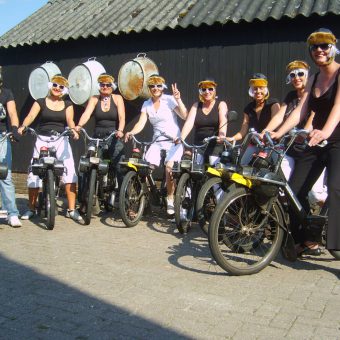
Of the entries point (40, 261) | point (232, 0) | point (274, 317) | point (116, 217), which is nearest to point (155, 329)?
point (274, 317)

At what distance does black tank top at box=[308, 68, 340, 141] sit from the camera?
4.23m

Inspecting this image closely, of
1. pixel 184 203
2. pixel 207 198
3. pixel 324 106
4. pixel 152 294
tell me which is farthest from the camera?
pixel 184 203

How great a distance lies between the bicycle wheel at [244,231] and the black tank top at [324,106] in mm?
837

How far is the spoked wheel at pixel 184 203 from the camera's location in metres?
5.93

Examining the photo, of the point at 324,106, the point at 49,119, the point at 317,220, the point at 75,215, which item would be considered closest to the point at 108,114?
the point at 49,119

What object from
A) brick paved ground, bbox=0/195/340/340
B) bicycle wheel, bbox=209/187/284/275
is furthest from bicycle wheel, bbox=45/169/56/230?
bicycle wheel, bbox=209/187/284/275

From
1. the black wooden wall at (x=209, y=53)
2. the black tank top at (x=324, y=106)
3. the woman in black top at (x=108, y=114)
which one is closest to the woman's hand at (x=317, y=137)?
the black tank top at (x=324, y=106)

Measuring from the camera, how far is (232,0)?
8086 mm

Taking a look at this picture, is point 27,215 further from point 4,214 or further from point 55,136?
point 55,136

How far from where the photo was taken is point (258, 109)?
632 centimetres

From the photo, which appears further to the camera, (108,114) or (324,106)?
(108,114)


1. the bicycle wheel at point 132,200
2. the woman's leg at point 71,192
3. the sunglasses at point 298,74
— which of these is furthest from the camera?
the woman's leg at point 71,192

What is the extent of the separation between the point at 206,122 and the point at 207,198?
139cm

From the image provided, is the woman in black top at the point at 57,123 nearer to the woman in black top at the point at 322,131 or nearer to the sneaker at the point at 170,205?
the sneaker at the point at 170,205
